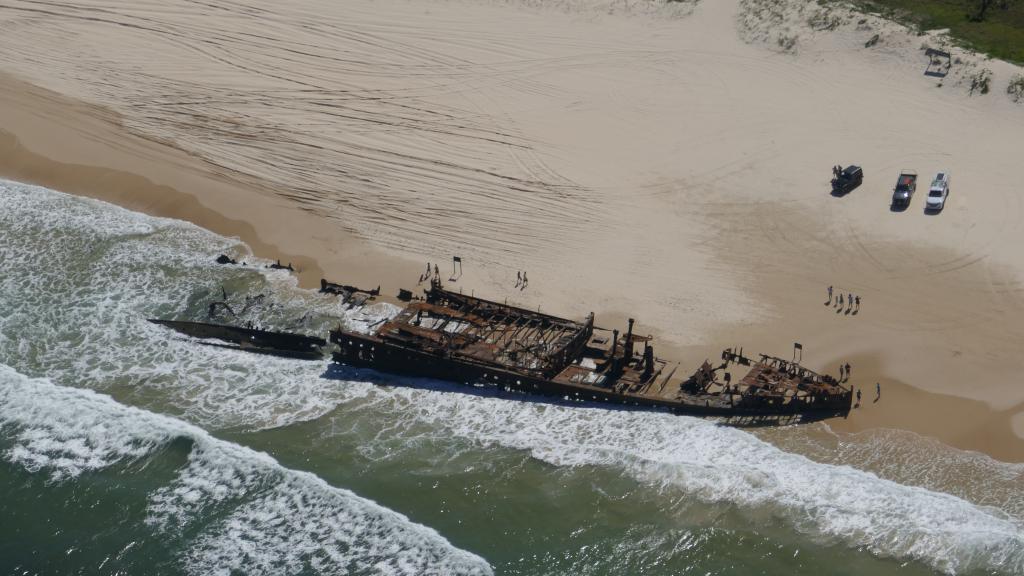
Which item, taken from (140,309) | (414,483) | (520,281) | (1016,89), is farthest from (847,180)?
(140,309)

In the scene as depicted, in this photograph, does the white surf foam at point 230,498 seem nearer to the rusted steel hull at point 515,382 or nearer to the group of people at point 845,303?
the rusted steel hull at point 515,382

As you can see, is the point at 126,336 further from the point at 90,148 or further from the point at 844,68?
the point at 844,68

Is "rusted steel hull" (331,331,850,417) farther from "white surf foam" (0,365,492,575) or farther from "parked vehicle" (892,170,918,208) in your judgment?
"parked vehicle" (892,170,918,208)

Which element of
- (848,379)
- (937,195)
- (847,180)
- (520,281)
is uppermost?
(937,195)

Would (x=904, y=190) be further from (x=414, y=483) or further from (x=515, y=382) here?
(x=414, y=483)

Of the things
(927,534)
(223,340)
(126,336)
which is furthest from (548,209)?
(927,534)

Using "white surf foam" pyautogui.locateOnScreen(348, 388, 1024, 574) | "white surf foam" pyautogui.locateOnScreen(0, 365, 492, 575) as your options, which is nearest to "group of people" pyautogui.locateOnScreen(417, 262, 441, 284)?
"white surf foam" pyautogui.locateOnScreen(348, 388, 1024, 574)

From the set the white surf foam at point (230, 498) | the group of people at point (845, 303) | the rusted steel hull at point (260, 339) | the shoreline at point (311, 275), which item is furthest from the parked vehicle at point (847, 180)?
the white surf foam at point (230, 498)
